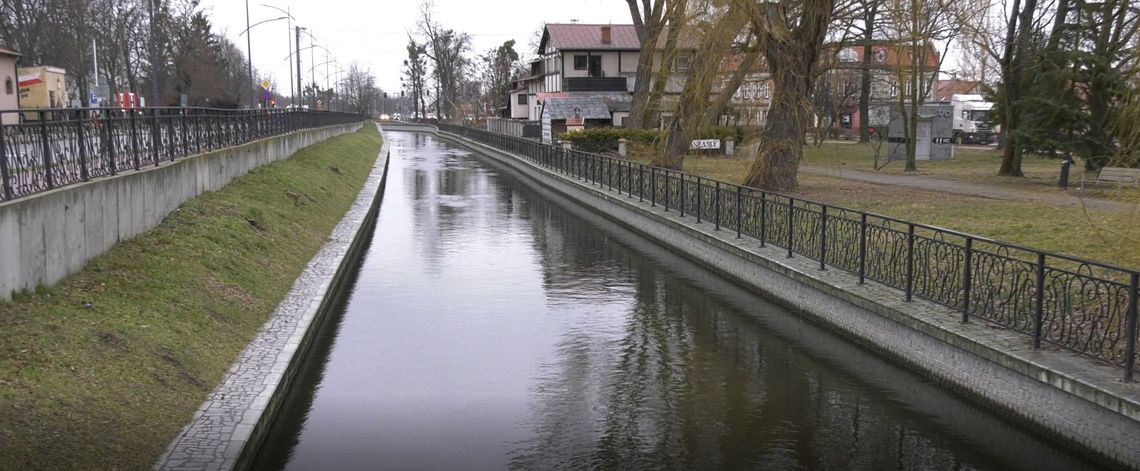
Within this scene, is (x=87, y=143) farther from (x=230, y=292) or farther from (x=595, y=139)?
(x=595, y=139)

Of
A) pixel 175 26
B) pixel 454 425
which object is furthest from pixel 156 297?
pixel 175 26

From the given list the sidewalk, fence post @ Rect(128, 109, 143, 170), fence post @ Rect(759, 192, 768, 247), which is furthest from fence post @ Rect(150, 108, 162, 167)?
the sidewalk

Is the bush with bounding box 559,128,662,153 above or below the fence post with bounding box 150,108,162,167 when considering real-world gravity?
below

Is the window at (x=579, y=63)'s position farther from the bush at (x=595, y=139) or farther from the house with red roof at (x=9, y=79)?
the house with red roof at (x=9, y=79)

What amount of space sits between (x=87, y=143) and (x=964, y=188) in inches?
879

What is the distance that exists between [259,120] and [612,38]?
49052 mm

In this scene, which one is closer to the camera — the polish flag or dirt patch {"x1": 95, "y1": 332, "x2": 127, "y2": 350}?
dirt patch {"x1": 95, "y1": 332, "x2": 127, "y2": 350}

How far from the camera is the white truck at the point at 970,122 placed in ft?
211

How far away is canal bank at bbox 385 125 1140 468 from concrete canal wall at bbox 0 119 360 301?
950cm

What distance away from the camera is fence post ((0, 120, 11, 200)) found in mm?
9680

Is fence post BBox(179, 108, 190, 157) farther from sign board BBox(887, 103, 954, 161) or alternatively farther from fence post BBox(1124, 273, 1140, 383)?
sign board BBox(887, 103, 954, 161)

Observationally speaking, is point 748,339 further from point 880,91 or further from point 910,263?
point 880,91

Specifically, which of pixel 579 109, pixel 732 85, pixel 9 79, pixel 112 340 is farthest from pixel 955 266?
pixel 579 109

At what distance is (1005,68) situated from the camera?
102ft
